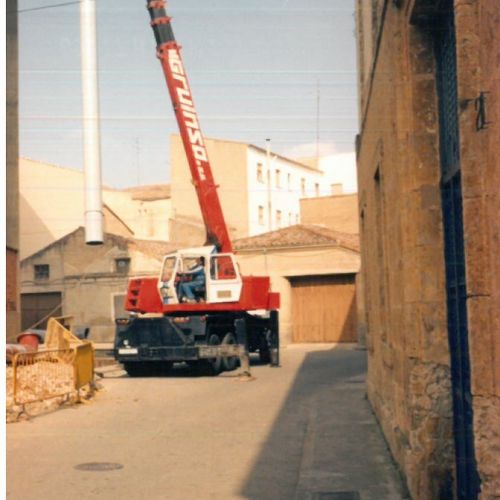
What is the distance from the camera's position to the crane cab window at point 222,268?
19516 mm


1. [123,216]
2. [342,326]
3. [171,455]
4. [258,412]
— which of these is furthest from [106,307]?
[171,455]

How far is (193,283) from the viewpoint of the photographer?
64.2 feet

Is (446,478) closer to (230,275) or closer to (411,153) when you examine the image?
(411,153)

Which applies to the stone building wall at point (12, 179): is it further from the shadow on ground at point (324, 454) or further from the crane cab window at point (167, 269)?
the shadow on ground at point (324, 454)

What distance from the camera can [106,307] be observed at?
120ft

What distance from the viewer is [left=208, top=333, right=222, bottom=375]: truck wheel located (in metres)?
18.8

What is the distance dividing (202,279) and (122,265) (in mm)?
17993

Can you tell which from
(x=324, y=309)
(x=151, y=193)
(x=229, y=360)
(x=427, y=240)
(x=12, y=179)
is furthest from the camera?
(x=151, y=193)

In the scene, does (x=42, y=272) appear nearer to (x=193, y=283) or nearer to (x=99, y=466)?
(x=193, y=283)

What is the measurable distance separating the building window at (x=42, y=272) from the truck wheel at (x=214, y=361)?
67.3 ft

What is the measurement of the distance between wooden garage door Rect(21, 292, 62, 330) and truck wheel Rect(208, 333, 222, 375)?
65.4ft

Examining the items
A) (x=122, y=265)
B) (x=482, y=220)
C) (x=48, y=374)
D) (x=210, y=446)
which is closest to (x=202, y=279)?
(x=48, y=374)

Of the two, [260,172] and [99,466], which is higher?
[260,172]

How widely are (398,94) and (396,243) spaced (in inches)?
48.0
